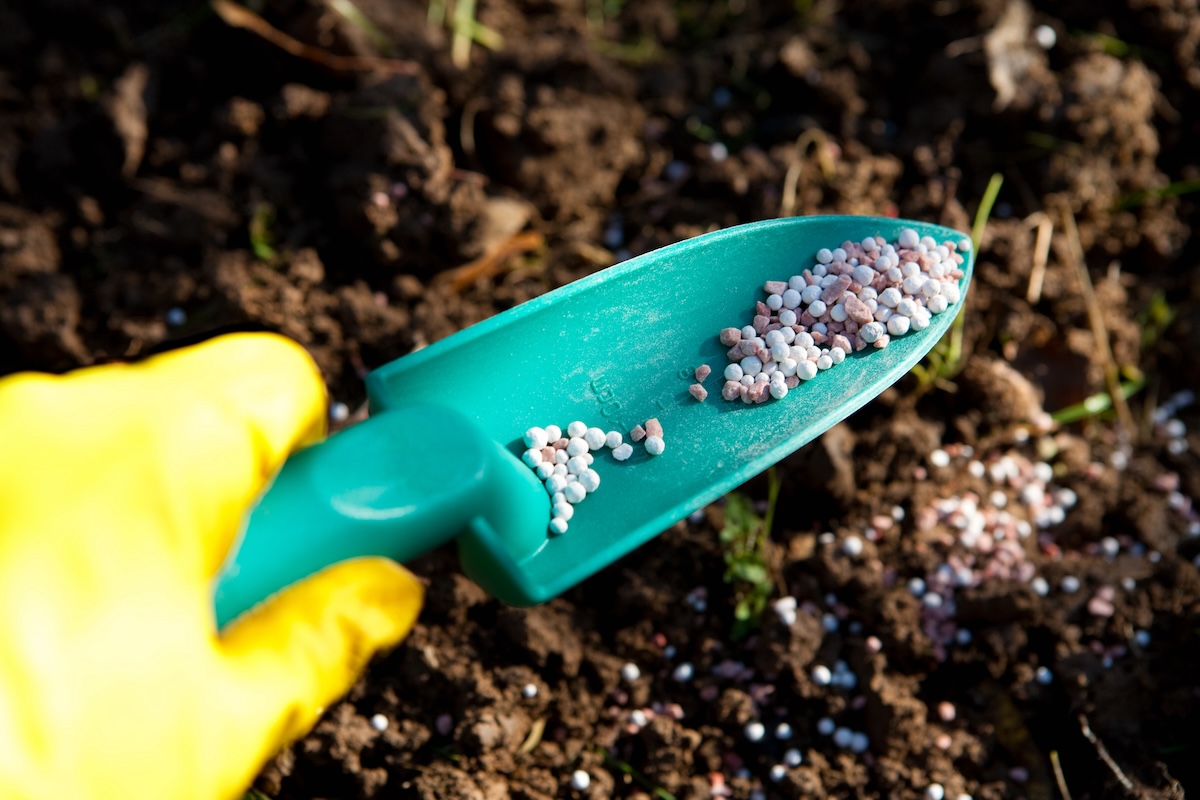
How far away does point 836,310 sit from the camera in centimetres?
145

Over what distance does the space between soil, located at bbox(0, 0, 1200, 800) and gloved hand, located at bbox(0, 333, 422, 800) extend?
0.92 ft

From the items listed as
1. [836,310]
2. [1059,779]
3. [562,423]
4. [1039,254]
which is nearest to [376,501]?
[562,423]

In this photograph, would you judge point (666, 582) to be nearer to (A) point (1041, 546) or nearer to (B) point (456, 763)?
(B) point (456, 763)

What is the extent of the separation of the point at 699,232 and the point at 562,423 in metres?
0.58

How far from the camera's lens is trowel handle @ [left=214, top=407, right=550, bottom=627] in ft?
3.63

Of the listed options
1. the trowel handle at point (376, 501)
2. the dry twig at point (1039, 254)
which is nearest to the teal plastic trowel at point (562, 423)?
the trowel handle at point (376, 501)

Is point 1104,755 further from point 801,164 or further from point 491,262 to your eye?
point 491,262

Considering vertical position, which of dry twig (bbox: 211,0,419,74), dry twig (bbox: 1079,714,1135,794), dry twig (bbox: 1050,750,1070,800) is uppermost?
dry twig (bbox: 211,0,419,74)

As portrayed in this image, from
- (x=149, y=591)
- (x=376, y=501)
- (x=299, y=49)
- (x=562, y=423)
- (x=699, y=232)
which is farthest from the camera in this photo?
(x=299, y=49)

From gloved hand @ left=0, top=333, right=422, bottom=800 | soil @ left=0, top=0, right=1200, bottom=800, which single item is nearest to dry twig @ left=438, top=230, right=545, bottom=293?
soil @ left=0, top=0, right=1200, bottom=800

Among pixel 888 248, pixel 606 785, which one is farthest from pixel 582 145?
pixel 606 785

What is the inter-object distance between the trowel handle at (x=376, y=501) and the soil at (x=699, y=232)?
334 mm

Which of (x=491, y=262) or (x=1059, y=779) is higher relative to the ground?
(x=491, y=262)

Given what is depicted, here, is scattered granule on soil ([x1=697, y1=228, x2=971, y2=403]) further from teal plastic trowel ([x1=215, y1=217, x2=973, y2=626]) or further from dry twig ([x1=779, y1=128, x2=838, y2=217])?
dry twig ([x1=779, y1=128, x2=838, y2=217])
